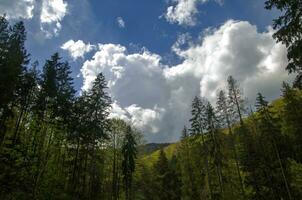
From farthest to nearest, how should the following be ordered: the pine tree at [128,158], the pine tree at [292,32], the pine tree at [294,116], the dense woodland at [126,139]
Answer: the pine tree at [128,158], the pine tree at [294,116], the dense woodland at [126,139], the pine tree at [292,32]

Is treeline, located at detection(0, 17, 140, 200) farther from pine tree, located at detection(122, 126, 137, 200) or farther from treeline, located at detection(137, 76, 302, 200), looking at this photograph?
treeline, located at detection(137, 76, 302, 200)

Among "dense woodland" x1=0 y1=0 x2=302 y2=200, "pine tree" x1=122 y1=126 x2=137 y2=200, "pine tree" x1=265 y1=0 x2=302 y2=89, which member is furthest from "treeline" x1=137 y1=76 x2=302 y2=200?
"pine tree" x1=265 y1=0 x2=302 y2=89

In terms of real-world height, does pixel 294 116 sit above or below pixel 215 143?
above

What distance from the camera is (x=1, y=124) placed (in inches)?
1156

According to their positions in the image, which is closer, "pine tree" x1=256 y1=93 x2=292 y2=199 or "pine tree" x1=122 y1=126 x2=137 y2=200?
"pine tree" x1=256 y1=93 x2=292 y2=199

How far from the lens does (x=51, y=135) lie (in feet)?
63.3

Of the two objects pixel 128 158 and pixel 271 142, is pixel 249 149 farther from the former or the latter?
pixel 128 158

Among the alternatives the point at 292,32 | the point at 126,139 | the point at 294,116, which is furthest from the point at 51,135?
the point at 294,116

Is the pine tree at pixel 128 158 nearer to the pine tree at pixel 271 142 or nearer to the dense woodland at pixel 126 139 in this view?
the dense woodland at pixel 126 139

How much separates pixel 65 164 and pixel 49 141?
71.5 ft

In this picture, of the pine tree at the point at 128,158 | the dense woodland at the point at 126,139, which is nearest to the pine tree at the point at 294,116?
the dense woodland at the point at 126,139

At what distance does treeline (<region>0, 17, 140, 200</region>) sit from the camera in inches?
761

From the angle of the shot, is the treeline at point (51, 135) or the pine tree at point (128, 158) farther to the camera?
the pine tree at point (128, 158)

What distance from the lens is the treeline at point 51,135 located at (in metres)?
19.3
